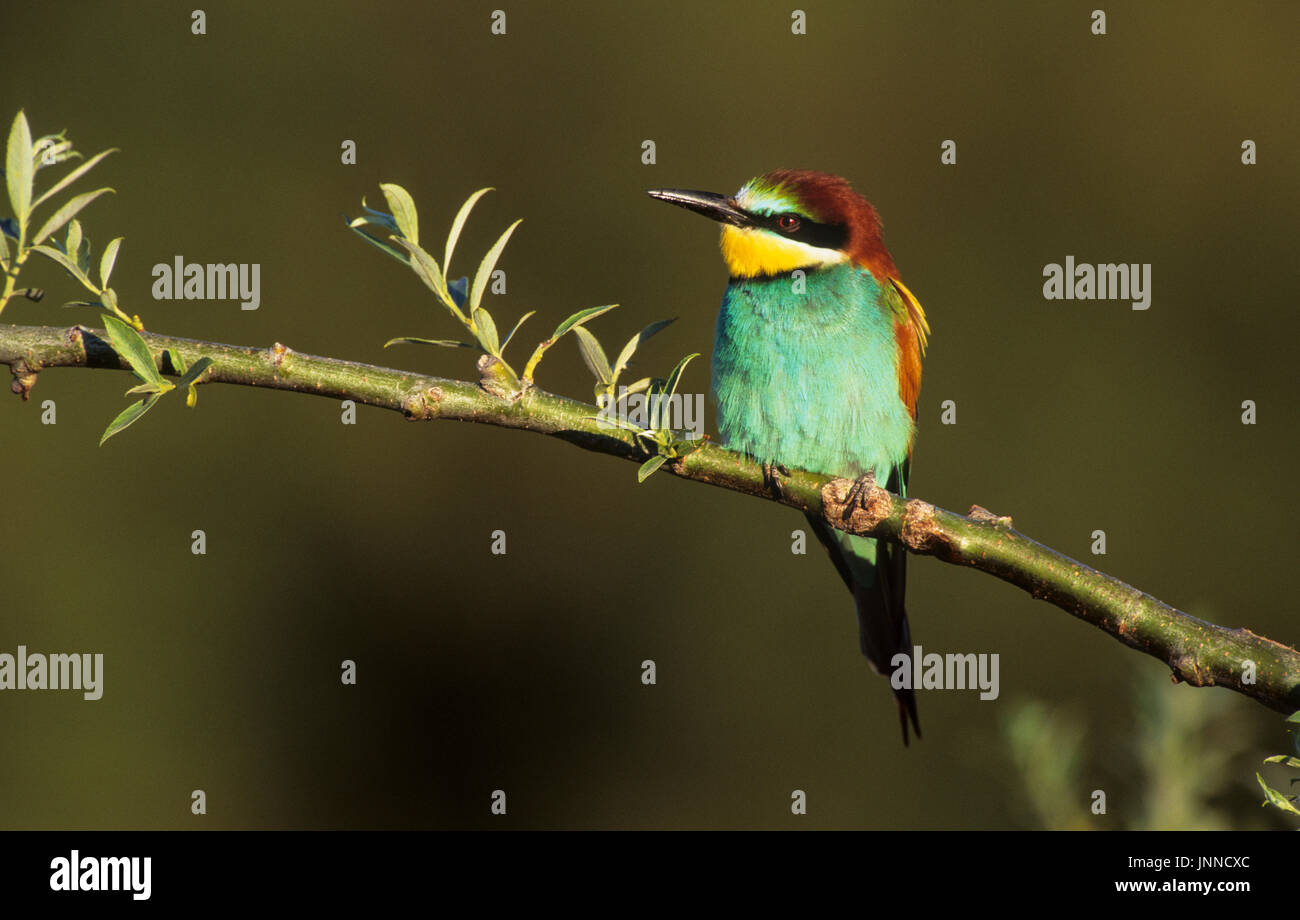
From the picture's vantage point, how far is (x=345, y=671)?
3.83 m

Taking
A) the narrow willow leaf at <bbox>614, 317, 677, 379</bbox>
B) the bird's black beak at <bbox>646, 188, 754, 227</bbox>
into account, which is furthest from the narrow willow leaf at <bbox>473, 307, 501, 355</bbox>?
the bird's black beak at <bbox>646, 188, 754, 227</bbox>

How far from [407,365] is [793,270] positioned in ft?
6.85

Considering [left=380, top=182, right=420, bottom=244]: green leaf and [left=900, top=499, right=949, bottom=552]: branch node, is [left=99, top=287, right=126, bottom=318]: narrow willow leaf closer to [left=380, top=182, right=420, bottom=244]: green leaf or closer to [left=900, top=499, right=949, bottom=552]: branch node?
[left=380, top=182, right=420, bottom=244]: green leaf

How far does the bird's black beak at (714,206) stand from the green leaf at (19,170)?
4.01ft

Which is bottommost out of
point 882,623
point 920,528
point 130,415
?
point 882,623

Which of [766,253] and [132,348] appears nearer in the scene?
[132,348]

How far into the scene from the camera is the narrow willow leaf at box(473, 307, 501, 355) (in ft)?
3.64

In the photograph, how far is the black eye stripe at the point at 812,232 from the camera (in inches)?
91.0

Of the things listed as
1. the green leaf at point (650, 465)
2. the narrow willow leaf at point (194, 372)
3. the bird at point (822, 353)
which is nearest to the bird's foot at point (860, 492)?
the green leaf at point (650, 465)

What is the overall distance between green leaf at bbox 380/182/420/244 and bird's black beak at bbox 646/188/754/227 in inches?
39.8

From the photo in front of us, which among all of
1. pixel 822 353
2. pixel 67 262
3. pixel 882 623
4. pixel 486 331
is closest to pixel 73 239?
pixel 67 262

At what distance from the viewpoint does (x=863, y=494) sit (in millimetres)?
1242

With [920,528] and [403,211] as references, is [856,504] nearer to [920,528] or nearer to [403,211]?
[920,528]

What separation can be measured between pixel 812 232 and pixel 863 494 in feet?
3.97
